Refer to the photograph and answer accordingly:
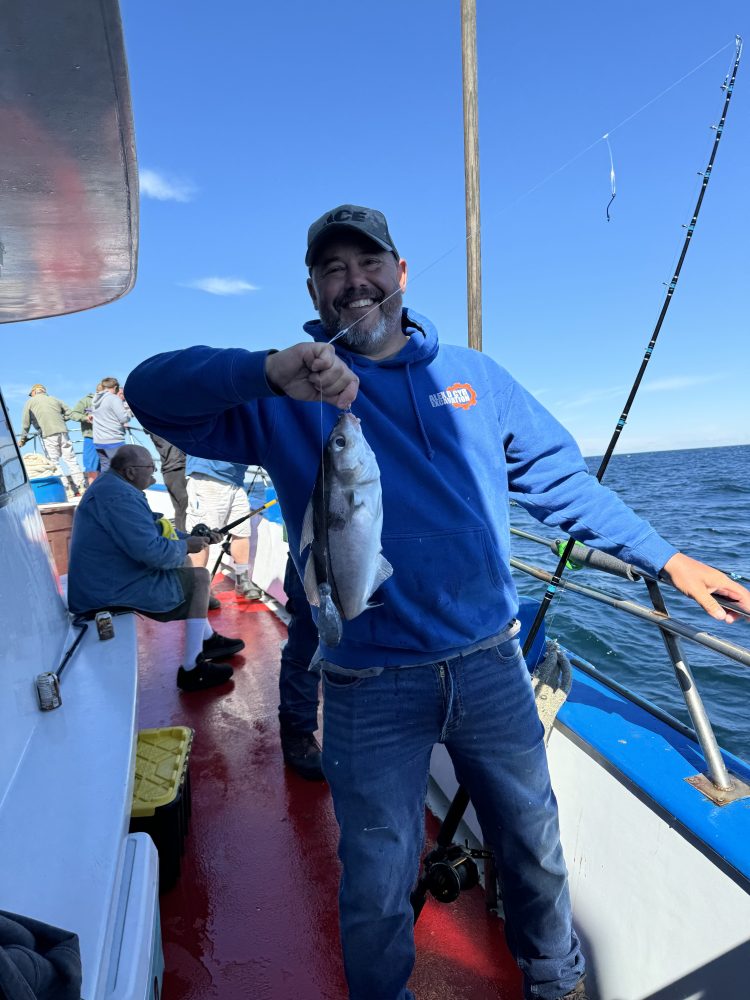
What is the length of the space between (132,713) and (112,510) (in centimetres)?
191

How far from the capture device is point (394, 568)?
1825 millimetres

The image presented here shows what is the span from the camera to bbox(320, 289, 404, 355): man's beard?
1.97m

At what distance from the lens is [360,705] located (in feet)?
5.89

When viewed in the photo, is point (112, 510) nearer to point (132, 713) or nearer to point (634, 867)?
point (132, 713)

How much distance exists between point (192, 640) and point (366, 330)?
3.60m

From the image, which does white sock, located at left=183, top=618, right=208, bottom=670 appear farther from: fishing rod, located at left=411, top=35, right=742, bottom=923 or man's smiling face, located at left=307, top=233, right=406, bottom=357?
man's smiling face, located at left=307, top=233, right=406, bottom=357

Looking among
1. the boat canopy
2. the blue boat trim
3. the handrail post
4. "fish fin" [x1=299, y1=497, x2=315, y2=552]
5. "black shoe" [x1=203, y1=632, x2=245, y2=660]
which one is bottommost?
"black shoe" [x1=203, y1=632, x2=245, y2=660]

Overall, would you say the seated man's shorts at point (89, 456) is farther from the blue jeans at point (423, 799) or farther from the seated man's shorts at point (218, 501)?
the blue jeans at point (423, 799)

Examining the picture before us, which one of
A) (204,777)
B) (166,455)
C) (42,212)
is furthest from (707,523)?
(42,212)

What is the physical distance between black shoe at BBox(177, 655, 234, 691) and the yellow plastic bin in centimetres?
146

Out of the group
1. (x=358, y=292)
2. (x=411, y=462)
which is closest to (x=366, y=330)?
(x=358, y=292)

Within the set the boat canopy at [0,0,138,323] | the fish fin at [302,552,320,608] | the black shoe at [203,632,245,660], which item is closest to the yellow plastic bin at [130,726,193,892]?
the fish fin at [302,552,320,608]

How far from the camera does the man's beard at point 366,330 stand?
6.48 feet

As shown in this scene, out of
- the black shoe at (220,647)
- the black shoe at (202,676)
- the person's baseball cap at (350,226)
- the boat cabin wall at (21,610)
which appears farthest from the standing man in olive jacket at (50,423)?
the person's baseball cap at (350,226)
